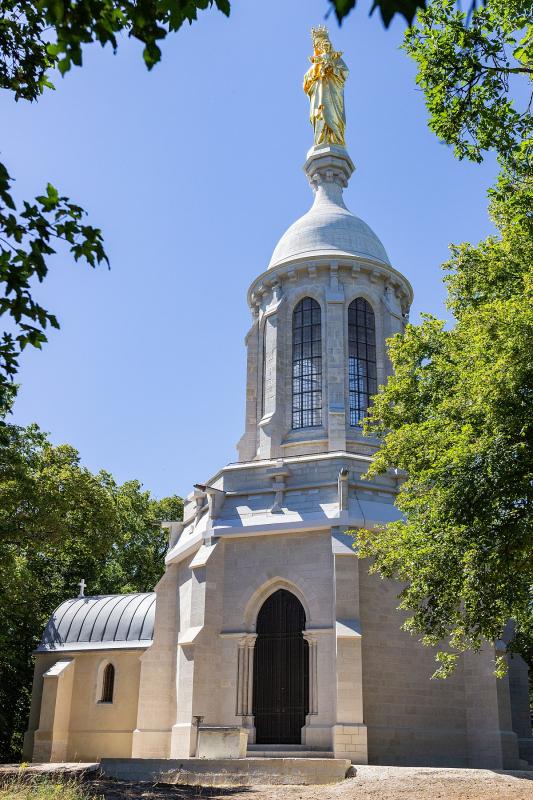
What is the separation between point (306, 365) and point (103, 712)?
13.7m

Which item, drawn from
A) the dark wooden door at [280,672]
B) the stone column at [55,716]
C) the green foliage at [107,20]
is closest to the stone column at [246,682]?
the dark wooden door at [280,672]

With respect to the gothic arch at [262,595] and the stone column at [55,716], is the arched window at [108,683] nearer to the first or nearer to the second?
the stone column at [55,716]

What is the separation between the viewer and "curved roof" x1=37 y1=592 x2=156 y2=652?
27.8 meters

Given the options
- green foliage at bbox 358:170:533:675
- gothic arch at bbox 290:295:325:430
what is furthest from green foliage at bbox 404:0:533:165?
gothic arch at bbox 290:295:325:430

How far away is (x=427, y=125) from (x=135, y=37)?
809 centimetres

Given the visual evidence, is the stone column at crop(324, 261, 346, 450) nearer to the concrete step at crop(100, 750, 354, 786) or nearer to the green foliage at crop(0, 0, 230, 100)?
the concrete step at crop(100, 750, 354, 786)

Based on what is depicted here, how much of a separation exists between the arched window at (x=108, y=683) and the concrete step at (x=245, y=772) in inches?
395

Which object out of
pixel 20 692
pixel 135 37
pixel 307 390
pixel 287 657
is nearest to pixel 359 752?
pixel 287 657

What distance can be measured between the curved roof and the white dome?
1364 cm

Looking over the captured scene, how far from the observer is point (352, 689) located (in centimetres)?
1897

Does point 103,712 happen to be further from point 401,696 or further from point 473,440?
point 473,440

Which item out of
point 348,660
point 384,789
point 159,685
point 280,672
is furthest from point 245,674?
point 384,789

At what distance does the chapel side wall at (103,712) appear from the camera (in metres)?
26.0

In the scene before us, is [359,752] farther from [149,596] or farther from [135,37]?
[135,37]
